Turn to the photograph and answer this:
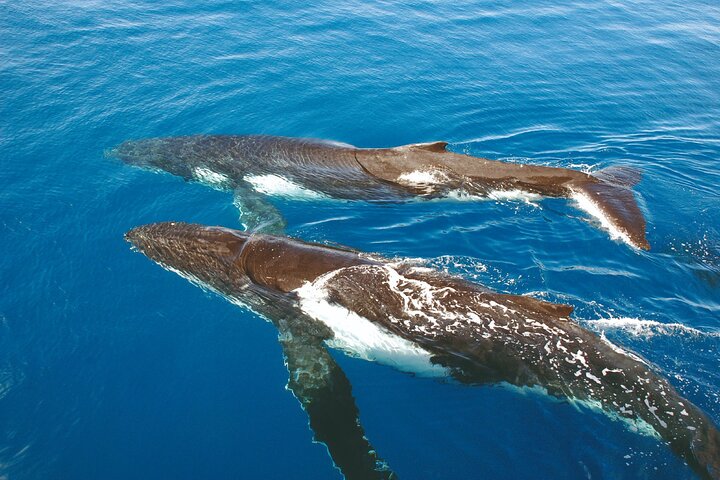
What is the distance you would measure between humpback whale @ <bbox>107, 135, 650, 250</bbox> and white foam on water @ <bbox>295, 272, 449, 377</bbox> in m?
3.76

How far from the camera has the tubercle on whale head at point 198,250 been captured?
1159 cm

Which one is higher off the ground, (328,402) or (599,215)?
(599,215)

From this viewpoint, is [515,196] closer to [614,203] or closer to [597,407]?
[614,203]

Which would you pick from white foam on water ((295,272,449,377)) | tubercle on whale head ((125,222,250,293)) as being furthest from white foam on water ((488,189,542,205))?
tubercle on whale head ((125,222,250,293))

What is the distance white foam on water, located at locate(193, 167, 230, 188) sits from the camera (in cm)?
1611

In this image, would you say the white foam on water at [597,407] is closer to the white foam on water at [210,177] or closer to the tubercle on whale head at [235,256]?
the tubercle on whale head at [235,256]

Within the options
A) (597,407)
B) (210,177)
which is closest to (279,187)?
(210,177)

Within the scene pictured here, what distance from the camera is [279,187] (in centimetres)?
1565

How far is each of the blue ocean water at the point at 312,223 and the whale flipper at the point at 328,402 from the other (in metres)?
0.25

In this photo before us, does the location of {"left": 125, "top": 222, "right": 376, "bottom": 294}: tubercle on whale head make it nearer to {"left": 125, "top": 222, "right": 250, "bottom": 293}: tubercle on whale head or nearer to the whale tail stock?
{"left": 125, "top": 222, "right": 250, "bottom": 293}: tubercle on whale head

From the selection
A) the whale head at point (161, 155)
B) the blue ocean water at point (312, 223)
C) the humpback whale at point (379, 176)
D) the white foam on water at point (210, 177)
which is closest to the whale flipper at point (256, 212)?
the humpback whale at point (379, 176)

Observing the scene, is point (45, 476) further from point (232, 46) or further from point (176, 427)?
point (232, 46)

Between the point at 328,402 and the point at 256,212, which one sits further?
the point at 256,212

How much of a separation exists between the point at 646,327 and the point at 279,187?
9.81 metres
